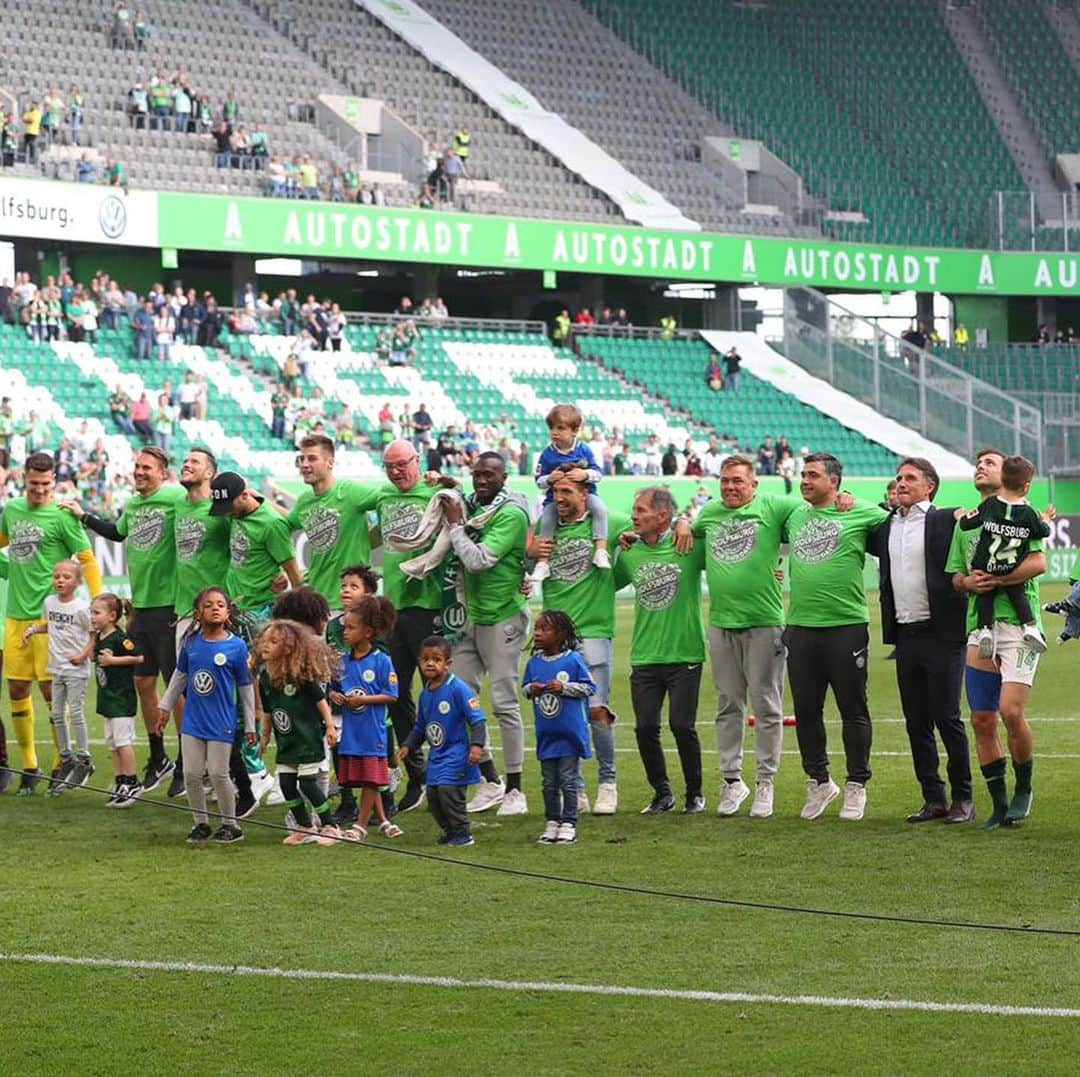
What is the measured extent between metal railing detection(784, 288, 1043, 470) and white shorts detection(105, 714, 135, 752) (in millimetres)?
33041

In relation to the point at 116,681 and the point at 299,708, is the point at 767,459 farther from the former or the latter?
the point at 299,708

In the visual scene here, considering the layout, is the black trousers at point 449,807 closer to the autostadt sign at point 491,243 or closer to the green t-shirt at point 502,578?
the green t-shirt at point 502,578

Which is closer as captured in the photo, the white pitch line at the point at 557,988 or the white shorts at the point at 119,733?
the white pitch line at the point at 557,988

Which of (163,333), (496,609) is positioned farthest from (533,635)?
(163,333)

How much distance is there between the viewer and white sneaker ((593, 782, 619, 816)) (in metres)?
12.2

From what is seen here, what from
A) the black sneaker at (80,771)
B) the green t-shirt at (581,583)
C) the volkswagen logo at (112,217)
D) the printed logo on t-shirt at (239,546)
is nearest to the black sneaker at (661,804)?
the green t-shirt at (581,583)

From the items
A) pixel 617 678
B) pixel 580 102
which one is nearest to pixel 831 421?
pixel 580 102

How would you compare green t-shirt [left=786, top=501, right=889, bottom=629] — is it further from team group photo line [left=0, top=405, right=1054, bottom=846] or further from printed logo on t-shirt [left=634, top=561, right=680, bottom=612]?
→ printed logo on t-shirt [left=634, top=561, right=680, bottom=612]

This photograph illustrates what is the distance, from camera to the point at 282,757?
37.0 ft

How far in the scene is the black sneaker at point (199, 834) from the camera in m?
11.5

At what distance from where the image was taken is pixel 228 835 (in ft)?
37.9

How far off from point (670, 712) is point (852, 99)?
45766 mm

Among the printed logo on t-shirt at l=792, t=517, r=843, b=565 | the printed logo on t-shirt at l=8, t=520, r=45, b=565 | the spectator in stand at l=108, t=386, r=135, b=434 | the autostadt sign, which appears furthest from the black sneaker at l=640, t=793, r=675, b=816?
the autostadt sign

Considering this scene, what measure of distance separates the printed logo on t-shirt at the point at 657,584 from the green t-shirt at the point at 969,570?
5.46 feet
